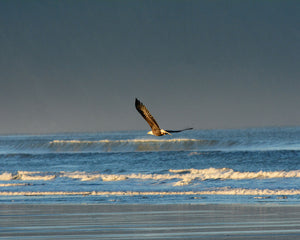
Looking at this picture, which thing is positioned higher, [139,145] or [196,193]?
[196,193]

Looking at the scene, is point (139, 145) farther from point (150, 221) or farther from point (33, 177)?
point (150, 221)

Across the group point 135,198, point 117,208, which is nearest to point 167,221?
point 117,208

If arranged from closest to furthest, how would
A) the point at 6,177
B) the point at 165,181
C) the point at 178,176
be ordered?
the point at 165,181, the point at 178,176, the point at 6,177

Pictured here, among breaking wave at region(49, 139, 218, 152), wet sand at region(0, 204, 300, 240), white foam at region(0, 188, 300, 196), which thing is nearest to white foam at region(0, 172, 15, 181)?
white foam at region(0, 188, 300, 196)

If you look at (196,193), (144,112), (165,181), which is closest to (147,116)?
(144,112)

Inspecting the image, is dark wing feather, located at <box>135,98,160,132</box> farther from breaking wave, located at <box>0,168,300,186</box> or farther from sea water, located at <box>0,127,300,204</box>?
breaking wave, located at <box>0,168,300,186</box>

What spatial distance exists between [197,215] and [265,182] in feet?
30.3

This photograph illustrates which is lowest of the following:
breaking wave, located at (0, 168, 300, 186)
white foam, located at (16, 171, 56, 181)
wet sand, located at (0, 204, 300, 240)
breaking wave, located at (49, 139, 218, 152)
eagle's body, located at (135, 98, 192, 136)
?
breaking wave, located at (49, 139, 218, 152)

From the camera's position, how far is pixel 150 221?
12750mm

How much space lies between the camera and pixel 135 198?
18031 mm

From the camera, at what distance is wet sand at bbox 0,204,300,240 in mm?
10977

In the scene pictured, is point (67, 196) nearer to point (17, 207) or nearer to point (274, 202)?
point (17, 207)

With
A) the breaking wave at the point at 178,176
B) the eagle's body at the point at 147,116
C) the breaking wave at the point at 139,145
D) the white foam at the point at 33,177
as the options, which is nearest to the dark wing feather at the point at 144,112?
the eagle's body at the point at 147,116

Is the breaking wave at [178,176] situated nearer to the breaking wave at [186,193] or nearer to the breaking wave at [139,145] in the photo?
the breaking wave at [186,193]
